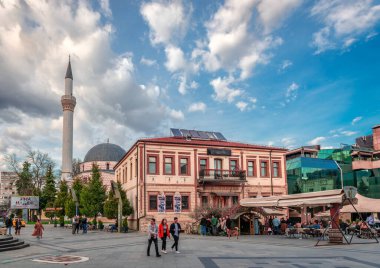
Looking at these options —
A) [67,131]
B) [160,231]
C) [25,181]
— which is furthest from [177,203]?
[25,181]

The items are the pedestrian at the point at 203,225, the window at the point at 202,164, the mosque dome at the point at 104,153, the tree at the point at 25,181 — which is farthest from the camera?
the mosque dome at the point at 104,153

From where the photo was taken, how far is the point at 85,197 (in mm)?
42500

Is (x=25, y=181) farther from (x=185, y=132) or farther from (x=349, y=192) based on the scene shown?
(x=349, y=192)

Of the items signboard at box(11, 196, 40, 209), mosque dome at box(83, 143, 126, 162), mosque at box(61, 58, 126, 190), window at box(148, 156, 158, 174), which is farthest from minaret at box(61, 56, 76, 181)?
window at box(148, 156, 158, 174)

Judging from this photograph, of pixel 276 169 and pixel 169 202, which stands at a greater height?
pixel 276 169

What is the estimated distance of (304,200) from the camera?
24453 millimetres

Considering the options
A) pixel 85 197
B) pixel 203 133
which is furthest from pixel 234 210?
pixel 85 197

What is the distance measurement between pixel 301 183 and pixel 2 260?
153ft

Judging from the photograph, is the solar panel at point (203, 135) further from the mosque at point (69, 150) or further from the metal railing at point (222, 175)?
the mosque at point (69, 150)

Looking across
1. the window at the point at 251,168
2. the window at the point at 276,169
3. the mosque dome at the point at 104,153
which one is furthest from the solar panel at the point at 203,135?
the mosque dome at the point at 104,153

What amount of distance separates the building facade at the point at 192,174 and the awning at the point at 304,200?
8.50 metres

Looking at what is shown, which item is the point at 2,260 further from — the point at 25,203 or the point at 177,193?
the point at 25,203

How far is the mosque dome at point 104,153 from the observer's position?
3531 inches

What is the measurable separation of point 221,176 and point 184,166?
394 cm
